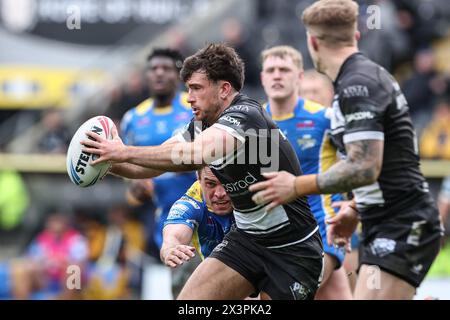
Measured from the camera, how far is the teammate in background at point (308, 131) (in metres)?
7.94

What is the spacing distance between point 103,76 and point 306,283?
13.0 meters

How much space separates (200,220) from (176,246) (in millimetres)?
724

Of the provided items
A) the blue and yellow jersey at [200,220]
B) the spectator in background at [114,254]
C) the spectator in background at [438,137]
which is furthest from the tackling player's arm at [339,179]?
the spectator in background at [438,137]

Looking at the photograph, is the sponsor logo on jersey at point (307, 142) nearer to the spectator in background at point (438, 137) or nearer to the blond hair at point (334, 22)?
the blond hair at point (334, 22)

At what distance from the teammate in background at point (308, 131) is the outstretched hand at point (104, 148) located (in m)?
2.55

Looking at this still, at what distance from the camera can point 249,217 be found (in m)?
6.24

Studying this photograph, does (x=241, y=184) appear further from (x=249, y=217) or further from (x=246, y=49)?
(x=246, y=49)

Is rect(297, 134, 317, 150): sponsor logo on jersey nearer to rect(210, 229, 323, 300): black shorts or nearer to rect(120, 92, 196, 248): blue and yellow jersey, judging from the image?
rect(120, 92, 196, 248): blue and yellow jersey

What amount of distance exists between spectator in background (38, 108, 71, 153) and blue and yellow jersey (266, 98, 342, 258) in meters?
8.73

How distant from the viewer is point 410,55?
16.5 metres

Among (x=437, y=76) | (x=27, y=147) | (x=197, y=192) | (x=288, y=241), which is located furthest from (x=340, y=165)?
(x=27, y=147)

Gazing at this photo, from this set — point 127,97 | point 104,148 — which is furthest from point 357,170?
point 127,97
